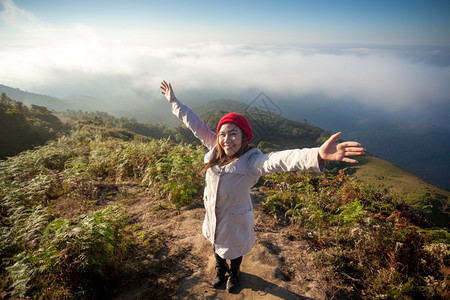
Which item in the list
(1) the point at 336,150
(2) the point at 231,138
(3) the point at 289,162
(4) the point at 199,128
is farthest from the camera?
(4) the point at 199,128

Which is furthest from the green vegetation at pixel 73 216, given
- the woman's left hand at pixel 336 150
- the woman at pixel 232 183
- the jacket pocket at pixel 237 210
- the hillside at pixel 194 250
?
the woman's left hand at pixel 336 150

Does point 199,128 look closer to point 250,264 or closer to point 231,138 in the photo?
point 231,138

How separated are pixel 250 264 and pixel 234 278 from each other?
0.51 meters

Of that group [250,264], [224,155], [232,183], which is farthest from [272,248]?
[224,155]

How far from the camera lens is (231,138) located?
97.3 inches

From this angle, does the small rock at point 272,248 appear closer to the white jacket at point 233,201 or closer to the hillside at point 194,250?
the hillside at point 194,250

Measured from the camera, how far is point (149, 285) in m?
3.14

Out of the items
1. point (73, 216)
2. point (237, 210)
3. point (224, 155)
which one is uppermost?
point (224, 155)

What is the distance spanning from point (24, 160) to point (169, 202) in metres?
5.30

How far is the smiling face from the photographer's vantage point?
2.48 m

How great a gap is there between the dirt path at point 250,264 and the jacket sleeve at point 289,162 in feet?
6.37

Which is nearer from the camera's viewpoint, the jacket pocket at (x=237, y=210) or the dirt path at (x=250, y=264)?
the jacket pocket at (x=237, y=210)

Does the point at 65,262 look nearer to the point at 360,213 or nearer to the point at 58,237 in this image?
Answer: the point at 58,237

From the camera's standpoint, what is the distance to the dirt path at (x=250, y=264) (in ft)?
9.71
